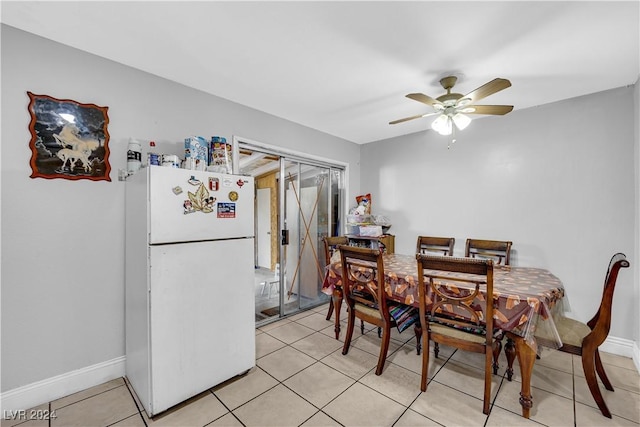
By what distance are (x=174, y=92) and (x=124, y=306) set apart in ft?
6.32

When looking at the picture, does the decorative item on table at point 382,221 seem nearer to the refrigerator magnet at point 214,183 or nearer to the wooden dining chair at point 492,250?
the wooden dining chair at point 492,250

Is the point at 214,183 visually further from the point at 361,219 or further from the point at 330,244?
the point at 361,219

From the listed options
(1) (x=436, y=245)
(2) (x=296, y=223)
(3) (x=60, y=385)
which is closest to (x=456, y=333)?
(1) (x=436, y=245)

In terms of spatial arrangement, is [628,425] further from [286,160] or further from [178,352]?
[286,160]

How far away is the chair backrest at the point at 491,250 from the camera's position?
2863 millimetres

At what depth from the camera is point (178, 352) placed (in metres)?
1.79

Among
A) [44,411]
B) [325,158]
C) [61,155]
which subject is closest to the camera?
[44,411]

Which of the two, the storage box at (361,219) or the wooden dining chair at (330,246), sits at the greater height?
the storage box at (361,219)

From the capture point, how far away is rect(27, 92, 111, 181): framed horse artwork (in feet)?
5.96

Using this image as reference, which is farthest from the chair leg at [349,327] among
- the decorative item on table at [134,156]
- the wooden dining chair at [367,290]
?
the decorative item on table at [134,156]

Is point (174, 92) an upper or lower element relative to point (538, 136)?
upper

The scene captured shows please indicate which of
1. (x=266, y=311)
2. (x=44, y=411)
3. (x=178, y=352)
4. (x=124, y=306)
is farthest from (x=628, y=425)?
(x=44, y=411)

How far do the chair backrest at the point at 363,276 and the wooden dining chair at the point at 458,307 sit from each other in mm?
328

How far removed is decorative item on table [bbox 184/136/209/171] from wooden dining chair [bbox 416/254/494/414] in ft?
5.77
